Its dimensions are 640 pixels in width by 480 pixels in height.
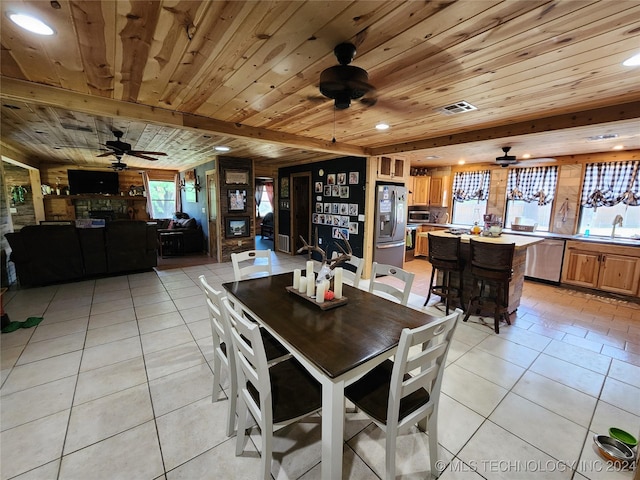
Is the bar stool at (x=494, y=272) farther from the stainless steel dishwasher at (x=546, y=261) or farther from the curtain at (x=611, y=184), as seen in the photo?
the curtain at (x=611, y=184)

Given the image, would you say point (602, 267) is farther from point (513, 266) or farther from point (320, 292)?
point (320, 292)

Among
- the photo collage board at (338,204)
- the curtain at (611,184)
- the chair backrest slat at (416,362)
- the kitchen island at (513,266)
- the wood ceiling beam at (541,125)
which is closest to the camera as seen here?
the chair backrest slat at (416,362)

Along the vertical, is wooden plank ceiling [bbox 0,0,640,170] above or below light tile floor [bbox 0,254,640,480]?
above

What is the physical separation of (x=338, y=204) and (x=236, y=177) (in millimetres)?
2515

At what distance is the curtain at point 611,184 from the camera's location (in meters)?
4.49

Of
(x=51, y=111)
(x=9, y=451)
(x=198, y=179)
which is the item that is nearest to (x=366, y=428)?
(x=9, y=451)

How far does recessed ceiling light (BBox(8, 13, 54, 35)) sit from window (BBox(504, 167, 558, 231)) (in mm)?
7035

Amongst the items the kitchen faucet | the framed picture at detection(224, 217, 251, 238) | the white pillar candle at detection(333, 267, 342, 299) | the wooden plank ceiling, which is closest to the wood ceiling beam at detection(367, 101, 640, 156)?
the wooden plank ceiling

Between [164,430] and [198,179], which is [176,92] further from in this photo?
[198,179]

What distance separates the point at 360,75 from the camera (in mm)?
1588

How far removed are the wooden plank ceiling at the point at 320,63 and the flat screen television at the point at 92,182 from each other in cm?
478

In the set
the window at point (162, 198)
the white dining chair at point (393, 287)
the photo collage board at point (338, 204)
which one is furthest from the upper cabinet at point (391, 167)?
the window at point (162, 198)

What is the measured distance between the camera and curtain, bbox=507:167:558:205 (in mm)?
5348

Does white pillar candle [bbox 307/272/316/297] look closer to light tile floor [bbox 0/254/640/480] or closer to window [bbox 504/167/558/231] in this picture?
light tile floor [bbox 0/254/640/480]
